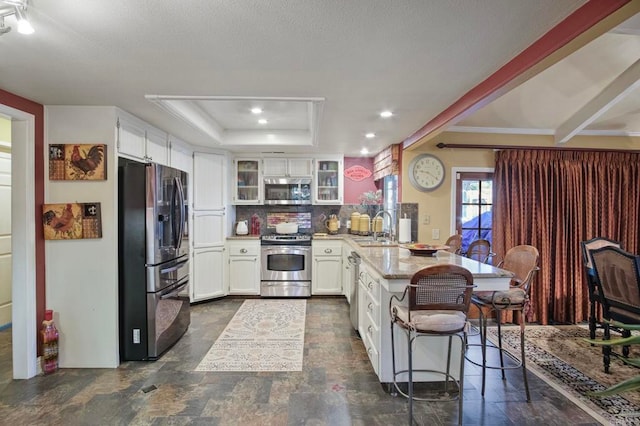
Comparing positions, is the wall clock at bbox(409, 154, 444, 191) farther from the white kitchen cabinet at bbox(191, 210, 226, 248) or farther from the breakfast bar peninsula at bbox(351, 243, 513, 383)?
the white kitchen cabinet at bbox(191, 210, 226, 248)

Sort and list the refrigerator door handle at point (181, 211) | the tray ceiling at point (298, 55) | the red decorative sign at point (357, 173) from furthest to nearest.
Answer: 1. the red decorative sign at point (357, 173)
2. the refrigerator door handle at point (181, 211)
3. the tray ceiling at point (298, 55)

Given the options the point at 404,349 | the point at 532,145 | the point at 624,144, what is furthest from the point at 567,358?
the point at 624,144

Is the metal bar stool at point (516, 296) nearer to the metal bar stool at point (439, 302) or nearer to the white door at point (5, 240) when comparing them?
the metal bar stool at point (439, 302)

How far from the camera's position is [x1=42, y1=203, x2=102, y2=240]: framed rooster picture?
2.68 m

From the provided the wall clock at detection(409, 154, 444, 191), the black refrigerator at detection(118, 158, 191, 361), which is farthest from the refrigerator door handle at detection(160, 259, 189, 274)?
the wall clock at detection(409, 154, 444, 191)

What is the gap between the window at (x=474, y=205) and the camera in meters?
3.97

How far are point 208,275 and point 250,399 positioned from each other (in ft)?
8.26

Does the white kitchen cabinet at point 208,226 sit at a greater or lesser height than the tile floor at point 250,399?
greater

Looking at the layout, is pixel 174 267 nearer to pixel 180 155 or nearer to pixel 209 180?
pixel 180 155

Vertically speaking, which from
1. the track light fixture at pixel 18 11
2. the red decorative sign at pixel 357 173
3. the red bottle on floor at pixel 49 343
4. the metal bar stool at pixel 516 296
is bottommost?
the red bottle on floor at pixel 49 343

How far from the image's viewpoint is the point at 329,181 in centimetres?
516

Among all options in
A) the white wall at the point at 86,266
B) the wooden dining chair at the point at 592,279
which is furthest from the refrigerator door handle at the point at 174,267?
the wooden dining chair at the point at 592,279

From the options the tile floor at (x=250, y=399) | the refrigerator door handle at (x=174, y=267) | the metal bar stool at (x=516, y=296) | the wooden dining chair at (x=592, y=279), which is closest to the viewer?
the tile floor at (x=250, y=399)

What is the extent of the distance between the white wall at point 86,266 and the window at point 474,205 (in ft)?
12.1
